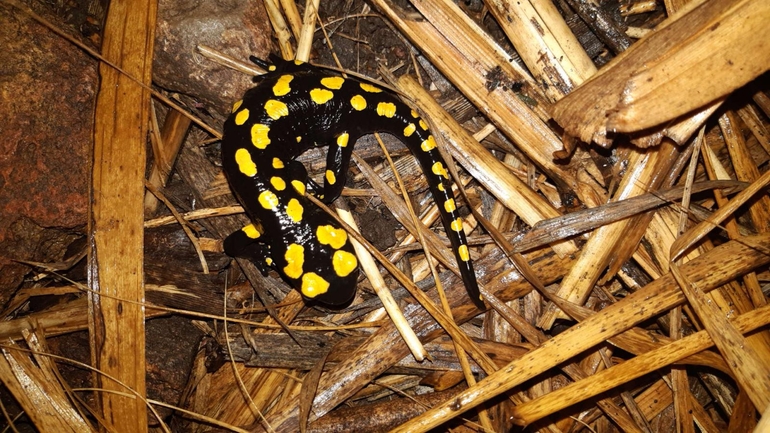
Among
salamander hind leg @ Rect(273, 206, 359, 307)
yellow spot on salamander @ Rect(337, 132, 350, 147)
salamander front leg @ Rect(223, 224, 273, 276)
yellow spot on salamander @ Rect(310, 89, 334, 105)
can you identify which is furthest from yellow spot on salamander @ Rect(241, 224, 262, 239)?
yellow spot on salamander @ Rect(310, 89, 334, 105)

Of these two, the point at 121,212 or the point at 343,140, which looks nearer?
the point at 121,212

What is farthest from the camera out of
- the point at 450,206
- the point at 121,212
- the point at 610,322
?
the point at 450,206

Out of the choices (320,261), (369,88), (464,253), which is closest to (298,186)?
(320,261)

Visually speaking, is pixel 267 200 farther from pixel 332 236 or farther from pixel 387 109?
pixel 387 109

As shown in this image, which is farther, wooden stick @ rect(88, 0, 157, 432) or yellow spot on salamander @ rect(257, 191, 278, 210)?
yellow spot on salamander @ rect(257, 191, 278, 210)

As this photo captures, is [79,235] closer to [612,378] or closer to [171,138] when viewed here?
[171,138]

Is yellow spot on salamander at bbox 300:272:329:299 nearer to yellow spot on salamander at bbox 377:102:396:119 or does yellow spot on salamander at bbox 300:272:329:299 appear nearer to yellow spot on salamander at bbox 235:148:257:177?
yellow spot on salamander at bbox 235:148:257:177
